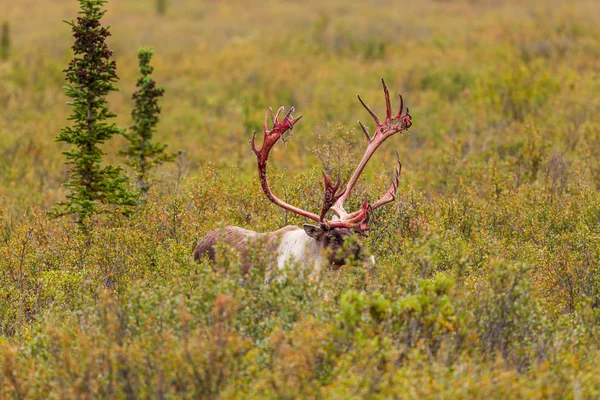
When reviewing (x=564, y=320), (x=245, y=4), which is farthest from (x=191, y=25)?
(x=564, y=320)

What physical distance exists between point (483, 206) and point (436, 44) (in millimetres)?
26361

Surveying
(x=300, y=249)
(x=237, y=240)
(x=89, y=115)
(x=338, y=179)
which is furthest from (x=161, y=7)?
(x=338, y=179)

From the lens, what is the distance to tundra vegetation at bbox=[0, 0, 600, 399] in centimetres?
867

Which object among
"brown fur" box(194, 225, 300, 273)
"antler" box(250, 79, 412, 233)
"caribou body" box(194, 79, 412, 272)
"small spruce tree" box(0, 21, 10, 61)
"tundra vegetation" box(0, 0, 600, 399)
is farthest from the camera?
"small spruce tree" box(0, 21, 10, 61)

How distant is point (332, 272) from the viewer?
1109cm

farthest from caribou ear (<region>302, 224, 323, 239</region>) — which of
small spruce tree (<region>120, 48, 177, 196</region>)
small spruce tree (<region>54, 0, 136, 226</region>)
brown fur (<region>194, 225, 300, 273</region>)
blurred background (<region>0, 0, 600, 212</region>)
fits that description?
small spruce tree (<region>120, 48, 177, 196</region>)

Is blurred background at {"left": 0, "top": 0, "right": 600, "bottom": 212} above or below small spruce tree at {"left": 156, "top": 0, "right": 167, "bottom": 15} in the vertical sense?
below

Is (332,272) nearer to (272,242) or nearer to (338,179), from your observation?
(338,179)

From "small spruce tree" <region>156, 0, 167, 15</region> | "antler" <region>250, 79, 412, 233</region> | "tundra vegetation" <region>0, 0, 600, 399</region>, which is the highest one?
"small spruce tree" <region>156, 0, 167, 15</region>

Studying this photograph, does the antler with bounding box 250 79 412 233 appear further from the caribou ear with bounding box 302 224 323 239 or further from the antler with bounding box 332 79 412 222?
the caribou ear with bounding box 302 224 323 239

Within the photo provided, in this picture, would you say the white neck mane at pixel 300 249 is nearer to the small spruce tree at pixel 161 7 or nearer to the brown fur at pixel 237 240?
the brown fur at pixel 237 240

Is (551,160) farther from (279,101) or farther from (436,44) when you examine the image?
(436,44)

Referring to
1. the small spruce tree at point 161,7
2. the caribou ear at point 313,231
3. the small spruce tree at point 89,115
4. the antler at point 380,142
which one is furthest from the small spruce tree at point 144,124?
the small spruce tree at point 161,7

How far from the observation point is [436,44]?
4094 cm
